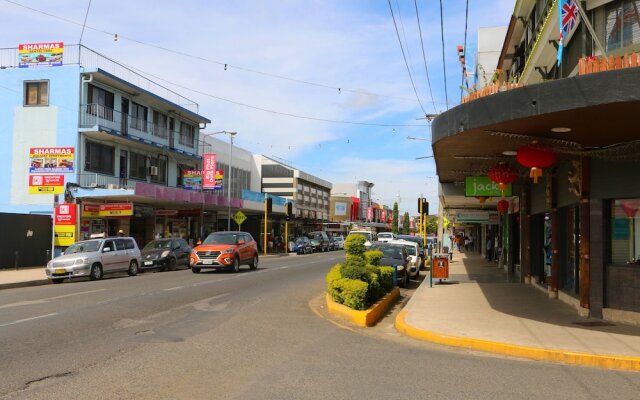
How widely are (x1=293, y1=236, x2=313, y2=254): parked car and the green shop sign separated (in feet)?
112

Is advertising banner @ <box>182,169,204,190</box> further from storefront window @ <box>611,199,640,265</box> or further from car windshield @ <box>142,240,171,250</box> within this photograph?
storefront window @ <box>611,199,640,265</box>

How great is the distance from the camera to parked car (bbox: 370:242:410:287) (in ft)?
64.1

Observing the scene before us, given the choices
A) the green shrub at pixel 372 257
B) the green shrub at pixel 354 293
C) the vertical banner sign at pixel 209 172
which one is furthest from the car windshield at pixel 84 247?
the vertical banner sign at pixel 209 172

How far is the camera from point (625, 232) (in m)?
10.9

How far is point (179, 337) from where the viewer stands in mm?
9062

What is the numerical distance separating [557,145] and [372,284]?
512 cm

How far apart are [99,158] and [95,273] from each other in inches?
509

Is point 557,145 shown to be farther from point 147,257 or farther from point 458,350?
point 147,257

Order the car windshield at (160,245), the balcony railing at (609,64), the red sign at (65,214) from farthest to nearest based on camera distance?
the car windshield at (160,245) → the red sign at (65,214) → the balcony railing at (609,64)

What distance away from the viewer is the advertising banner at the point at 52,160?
85.6 ft

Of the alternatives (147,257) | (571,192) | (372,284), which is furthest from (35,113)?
(571,192)

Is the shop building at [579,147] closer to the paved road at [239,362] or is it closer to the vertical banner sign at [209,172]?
the paved road at [239,362]

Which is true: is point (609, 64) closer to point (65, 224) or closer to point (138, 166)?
point (65, 224)

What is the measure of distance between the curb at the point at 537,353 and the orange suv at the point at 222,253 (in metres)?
13.8
